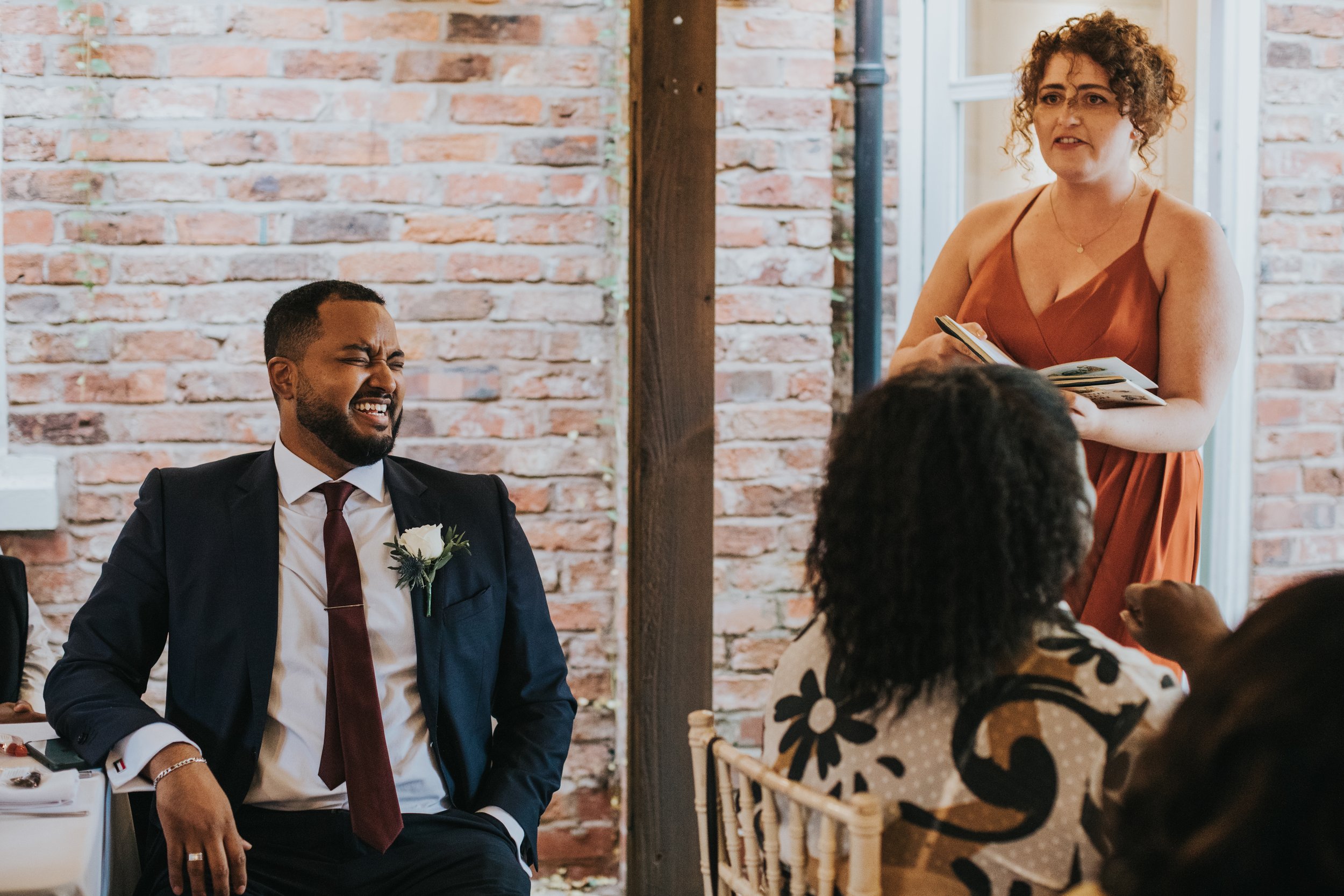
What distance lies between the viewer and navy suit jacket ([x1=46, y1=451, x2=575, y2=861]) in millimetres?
1880

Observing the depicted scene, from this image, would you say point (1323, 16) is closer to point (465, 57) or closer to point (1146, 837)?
point (465, 57)

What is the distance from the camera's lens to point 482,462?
2.83 metres

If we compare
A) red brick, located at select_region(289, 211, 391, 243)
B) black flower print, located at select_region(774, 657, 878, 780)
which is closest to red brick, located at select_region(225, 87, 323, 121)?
red brick, located at select_region(289, 211, 391, 243)

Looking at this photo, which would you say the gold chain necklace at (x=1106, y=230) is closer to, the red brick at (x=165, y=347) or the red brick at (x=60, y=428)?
the red brick at (x=165, y=347)

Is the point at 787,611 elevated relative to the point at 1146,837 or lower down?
lower down

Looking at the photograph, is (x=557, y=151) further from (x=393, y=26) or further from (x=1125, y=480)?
(x=1125, y=480)

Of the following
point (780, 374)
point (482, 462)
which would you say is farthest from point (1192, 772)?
point (482, 462)

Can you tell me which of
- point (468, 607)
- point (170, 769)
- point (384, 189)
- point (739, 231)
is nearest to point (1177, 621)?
point (468, 607)

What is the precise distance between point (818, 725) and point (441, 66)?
1950 mm

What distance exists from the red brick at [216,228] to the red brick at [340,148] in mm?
180

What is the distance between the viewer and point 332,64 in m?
2.72

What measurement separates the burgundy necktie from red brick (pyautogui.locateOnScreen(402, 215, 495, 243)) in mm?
1014

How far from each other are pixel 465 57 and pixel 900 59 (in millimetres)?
1007

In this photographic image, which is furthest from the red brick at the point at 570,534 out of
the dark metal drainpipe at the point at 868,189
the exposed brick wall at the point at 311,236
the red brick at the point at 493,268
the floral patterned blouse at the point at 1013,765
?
the floral patterned blouse at the point at 1013,765
